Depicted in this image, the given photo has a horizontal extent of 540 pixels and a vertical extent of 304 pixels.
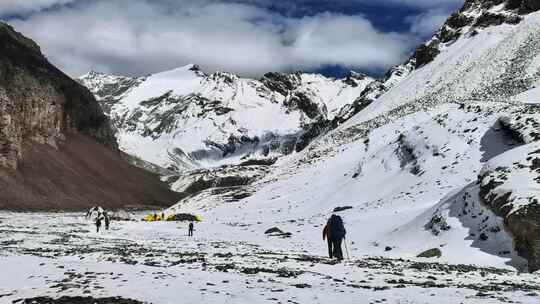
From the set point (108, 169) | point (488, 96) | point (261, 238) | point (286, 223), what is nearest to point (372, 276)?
point (261, 238)

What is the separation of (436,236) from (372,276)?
49.0 feet

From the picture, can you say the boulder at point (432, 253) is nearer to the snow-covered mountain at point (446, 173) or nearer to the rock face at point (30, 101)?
the snow-covered mountain at point (446, 173)

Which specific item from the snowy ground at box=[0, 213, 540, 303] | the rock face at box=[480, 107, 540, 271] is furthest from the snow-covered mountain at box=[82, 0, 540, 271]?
the snowy ground at box=[0, 213, 540, 303]

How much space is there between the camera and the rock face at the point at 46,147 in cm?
11894

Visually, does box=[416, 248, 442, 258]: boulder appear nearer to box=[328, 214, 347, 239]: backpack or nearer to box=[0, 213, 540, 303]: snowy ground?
box=[328, 214, 347, 239]: backpack

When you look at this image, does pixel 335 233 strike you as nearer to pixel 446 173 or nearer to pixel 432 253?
pixel 432 253

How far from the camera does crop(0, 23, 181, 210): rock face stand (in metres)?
119

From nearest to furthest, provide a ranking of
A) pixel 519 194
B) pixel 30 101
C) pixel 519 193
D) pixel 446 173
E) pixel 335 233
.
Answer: pixel 335 233, pixel 519 194, pixel 519 193, pixel 446 173, pixel 30 101

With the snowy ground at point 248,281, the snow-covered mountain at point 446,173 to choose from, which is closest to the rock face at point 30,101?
the snow-covered mountain at point 446,173

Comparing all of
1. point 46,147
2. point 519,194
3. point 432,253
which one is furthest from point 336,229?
point 46,147

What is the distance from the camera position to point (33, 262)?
65.8 feet

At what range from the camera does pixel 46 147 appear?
145875 mm

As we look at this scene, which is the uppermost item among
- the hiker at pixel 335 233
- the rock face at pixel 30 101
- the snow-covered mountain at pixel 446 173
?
the rock face at pixel 30 101

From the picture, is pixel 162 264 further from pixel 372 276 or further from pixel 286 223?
pixel 286 223
